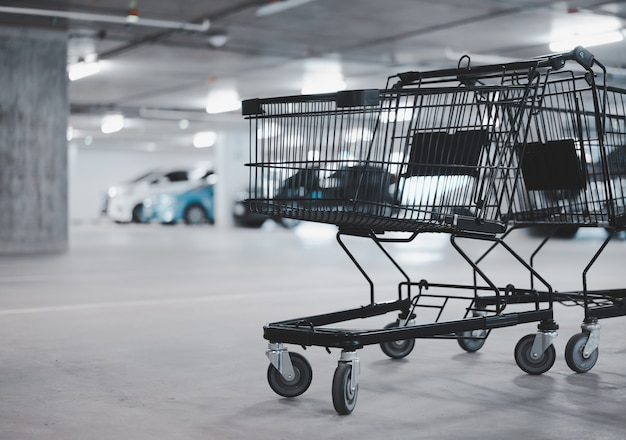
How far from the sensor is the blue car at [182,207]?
2341 cm

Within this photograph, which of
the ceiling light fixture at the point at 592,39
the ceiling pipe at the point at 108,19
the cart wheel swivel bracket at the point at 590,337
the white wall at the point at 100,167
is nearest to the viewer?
the cart wheel swivel bracket at the point at 590,337

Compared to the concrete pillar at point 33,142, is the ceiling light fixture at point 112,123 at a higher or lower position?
higher

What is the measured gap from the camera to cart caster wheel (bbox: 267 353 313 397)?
2.99m

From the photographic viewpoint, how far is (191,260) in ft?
33.2

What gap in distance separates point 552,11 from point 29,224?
7.02 metres

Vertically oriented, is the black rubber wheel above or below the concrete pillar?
below

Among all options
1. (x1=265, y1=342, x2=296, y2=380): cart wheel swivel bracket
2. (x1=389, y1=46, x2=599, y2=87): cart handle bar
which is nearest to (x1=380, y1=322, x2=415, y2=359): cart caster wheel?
(x1=265, y1=342, x2=296, y2=380): cart wheel swivel bracket

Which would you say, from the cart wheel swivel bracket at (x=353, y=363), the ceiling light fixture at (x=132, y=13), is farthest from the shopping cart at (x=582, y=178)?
the ceiling light fixture at (x=132, y=13)

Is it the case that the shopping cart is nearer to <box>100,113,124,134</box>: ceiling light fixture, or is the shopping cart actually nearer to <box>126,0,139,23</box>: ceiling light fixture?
<box>126,0,139,23</box>: ceiling light fixture

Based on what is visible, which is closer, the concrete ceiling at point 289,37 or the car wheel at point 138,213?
the concrete ceiling at point 289,37

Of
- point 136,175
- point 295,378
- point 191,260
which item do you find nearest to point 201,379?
point 295,378

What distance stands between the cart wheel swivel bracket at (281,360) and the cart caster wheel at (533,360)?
911mm

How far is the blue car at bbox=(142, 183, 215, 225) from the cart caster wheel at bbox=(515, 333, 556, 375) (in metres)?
20.3

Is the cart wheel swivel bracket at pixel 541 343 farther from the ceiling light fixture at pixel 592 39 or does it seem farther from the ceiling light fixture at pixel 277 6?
the ceiling light fixture at pixel 592 39
